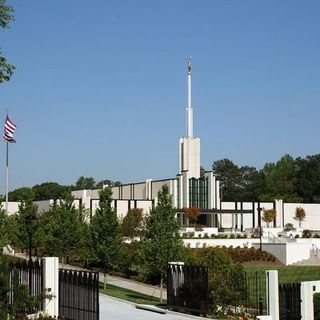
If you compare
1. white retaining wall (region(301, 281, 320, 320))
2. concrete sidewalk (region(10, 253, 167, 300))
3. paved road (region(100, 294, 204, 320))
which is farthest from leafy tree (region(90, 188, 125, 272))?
white retaining wall (region(301, 281, 320, 320))

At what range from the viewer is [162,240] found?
86.3 ft

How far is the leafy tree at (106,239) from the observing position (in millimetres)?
30922

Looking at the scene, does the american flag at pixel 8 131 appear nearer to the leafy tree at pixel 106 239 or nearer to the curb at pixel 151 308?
the leafy tree at pixel 106 239

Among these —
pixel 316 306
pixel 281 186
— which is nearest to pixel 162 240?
pixel 316 306

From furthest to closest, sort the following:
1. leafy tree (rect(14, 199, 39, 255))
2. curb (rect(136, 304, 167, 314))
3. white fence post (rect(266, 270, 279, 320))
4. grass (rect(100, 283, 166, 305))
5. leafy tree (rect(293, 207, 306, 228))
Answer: leafy tree (rect(293, 207, 306, 228)), leafy tree (rect(14, 199, 39, 255)), grass (rect(100, 283, 166, 305)), curb (rect(136, 304, 167, 314)), white fence post (rect(266, 270, 279, 320))

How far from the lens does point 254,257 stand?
51406mm

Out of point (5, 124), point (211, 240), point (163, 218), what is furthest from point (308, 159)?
point (163, 218)

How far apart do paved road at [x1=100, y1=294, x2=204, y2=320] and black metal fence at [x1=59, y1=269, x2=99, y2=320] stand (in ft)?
6.14

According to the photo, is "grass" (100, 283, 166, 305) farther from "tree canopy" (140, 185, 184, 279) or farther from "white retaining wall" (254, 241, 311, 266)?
"white retaining wall" (254, 241, 311, 266)

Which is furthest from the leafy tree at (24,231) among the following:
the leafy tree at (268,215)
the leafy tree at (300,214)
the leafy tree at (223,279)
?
the leafy tree at (300,214)

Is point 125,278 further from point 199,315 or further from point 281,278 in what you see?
point 199,315

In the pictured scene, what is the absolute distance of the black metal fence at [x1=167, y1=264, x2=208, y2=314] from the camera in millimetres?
20375

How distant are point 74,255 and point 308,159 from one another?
91.1 m

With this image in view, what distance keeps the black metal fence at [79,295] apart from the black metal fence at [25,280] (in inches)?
26.1
